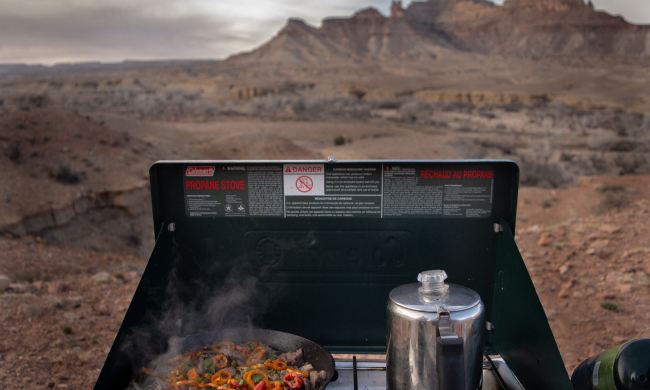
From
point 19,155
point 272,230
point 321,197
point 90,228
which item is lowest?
point 90,228

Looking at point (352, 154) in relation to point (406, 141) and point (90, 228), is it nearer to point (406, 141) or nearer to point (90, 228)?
point (406, 141)

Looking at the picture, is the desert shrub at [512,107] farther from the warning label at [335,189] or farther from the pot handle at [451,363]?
the pot handle at [451,363]

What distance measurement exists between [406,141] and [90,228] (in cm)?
1197

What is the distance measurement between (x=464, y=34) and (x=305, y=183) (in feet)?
276

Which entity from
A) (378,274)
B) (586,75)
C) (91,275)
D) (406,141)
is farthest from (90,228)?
(586,75)

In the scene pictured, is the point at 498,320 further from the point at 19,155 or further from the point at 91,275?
the point at 19,155

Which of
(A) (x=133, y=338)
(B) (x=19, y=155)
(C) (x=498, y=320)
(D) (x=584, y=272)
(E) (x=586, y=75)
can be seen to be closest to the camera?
(A) (x=133, y=338)

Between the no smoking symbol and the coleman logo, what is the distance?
419mm

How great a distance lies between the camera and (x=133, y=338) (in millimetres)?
2348

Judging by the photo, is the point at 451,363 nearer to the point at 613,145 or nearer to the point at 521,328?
the point at 521,328

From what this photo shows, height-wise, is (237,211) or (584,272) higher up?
(237,211)

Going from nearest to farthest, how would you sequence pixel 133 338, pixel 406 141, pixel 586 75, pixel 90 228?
1. pixel 133 338
2. pixel 90 228
3. pixel 406 141
4. pixel 586 75

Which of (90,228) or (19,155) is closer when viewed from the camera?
(90,228)

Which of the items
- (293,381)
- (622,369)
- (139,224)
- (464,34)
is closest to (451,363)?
(293,381)
